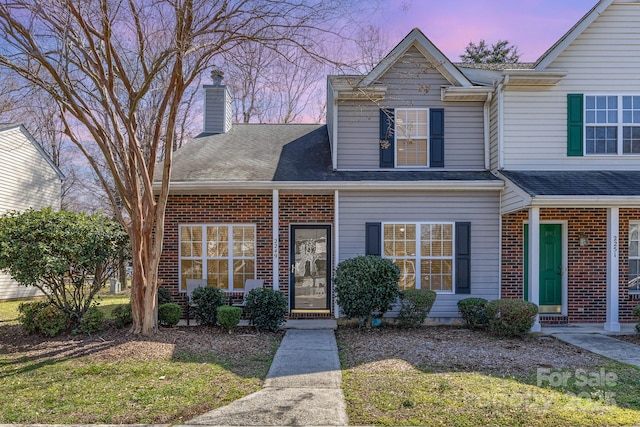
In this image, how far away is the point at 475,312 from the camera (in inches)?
361

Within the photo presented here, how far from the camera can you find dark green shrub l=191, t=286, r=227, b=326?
29.5ft

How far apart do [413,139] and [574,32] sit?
13.4 ft

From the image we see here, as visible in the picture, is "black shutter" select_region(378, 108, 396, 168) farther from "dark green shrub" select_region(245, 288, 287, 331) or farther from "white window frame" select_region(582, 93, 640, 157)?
"white window frame" select_region(582, 93, 640, 157)

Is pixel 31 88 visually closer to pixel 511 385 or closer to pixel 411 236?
pixel 411 236

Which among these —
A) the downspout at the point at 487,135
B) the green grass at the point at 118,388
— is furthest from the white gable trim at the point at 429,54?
the green grass at the point at 118,388

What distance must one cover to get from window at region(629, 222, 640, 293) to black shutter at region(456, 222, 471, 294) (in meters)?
3.57

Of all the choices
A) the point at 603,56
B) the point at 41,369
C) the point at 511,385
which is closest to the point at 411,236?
the point at 511,385

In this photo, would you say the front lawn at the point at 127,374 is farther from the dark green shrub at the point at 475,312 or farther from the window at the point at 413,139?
the window at the point at 413,139

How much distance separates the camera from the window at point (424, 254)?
392 inches

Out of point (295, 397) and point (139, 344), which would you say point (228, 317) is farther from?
point (295, 397)

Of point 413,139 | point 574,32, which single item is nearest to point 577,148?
point 574,32

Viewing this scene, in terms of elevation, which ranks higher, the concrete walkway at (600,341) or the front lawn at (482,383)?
the front lawn at (482,383)

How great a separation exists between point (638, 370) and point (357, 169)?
6285 millimetres

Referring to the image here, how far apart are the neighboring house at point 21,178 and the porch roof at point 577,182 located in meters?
14.2
